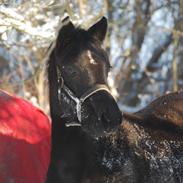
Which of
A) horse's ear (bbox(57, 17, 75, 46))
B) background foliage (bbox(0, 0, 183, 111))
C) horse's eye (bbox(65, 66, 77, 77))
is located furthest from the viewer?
background foliage (bbox(0, 0, 183, 111))

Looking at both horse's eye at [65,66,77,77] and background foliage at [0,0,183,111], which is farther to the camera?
background foliage at [0,0,183,111]

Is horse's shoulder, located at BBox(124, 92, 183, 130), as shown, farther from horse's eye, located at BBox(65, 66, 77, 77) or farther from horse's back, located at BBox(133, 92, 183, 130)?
horse's eye, located at BBox(65, 66, 77, 77)

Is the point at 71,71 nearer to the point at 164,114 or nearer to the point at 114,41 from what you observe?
the point at 164,114

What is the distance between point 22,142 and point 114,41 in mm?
7867

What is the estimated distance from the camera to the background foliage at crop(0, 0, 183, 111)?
5.27 meters

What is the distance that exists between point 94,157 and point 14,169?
1.09m

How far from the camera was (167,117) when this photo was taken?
4.64 metres

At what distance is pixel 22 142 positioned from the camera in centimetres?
478

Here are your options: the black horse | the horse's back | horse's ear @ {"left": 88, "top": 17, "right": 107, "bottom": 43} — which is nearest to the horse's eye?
the black horse

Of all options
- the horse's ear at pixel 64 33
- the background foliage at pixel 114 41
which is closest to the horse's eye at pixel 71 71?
the horse's ear at pixel 64 33

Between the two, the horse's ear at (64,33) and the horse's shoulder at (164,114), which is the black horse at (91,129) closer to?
the horse's ear at (64,33)

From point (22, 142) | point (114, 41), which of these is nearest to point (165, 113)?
point (22, 142)

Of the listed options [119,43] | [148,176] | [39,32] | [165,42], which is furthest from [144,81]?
[148,176]

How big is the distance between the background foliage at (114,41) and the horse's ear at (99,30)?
0.54 metres
